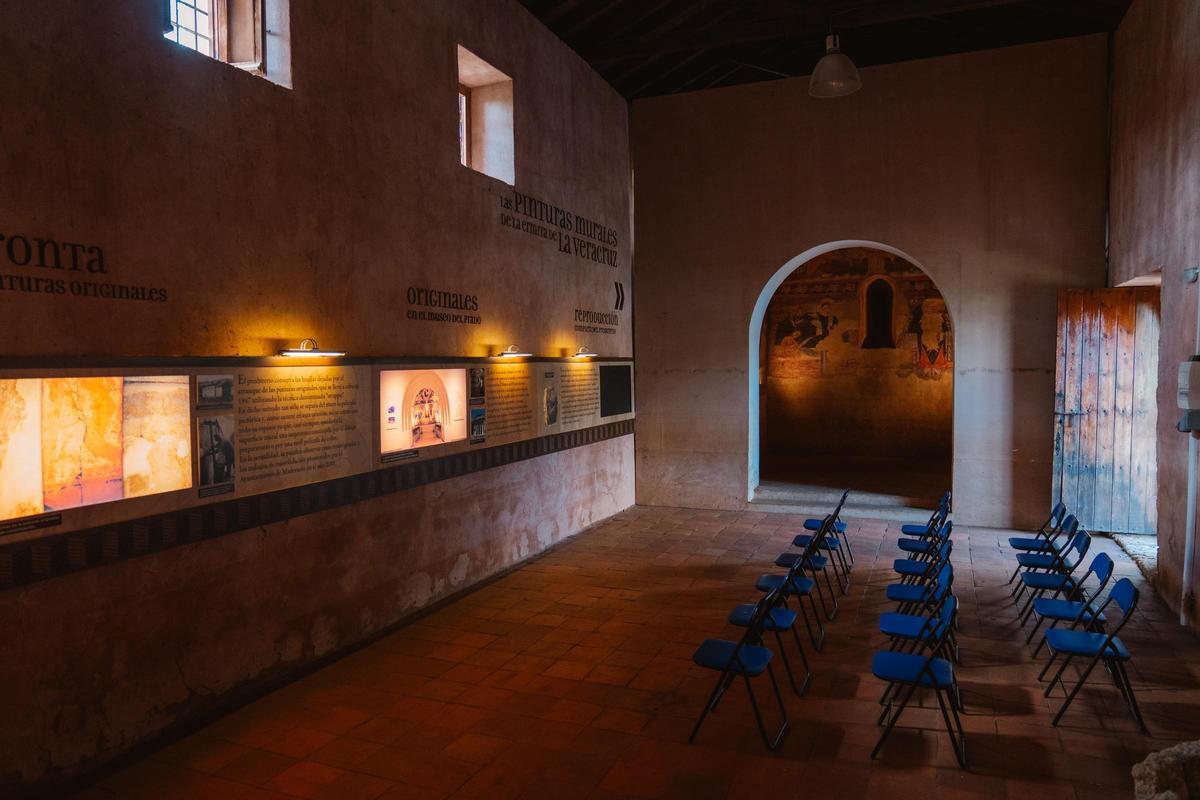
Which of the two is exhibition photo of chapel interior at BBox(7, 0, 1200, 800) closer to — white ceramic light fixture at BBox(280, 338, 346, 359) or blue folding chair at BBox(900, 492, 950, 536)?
white ceramic light fixture at BBox(280, 338, 346, 359)

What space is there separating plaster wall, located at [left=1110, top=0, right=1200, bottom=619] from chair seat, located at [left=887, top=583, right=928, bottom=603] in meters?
2.33

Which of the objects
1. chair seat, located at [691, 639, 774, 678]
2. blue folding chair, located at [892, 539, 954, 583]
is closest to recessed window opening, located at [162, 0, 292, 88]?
chair seat, located at [691, 639, 774, 678]

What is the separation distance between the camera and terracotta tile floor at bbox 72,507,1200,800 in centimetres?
410

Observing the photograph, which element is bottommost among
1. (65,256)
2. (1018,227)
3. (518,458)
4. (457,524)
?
(457,524)

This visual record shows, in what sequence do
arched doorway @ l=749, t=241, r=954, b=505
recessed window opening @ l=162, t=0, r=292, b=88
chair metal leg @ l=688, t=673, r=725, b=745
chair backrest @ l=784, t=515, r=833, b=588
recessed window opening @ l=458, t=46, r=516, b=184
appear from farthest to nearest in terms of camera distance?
arched doorway @ l=749, t=241, r=954, b=505 < recessed window opening @ l=458, t=46, r=516, b=184 < chair backrest @ l=784, t=515, r=833, b=588 < recessed window opening @ l=162, t=0, r=292, b=88 < chair metal leg @ l=688, t=673, r=725, b=745

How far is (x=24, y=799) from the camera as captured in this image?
3873 mm

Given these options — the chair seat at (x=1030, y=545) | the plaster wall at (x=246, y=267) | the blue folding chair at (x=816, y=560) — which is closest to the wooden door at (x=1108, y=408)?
the chair seat at (x=1030, y=545)

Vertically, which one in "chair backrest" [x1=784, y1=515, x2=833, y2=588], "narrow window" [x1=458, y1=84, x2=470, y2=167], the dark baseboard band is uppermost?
"narrow window" [x1=458, y1=84, x2=470, y2=167]

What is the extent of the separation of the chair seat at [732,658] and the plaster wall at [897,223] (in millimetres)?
6742

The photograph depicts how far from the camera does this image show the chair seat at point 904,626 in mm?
4922

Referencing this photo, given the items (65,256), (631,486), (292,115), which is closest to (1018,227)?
(631,486)

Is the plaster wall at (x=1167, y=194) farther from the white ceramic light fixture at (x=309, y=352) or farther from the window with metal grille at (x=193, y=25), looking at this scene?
the window with metal grille at (x=193, y=25)

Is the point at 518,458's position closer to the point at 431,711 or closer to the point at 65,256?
the point at 431,711

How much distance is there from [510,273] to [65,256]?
181 inches
